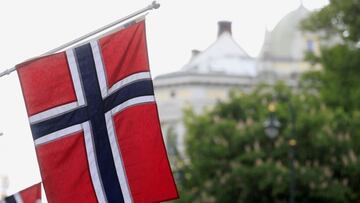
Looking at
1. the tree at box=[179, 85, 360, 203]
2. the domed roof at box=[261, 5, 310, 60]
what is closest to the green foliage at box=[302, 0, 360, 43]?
the tree at box=[179, 85, 360, 203]

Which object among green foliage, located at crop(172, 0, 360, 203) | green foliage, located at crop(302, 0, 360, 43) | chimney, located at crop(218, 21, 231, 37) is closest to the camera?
green foliage, located at crop(172, 0, 360, 203)

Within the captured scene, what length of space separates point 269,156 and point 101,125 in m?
52.5

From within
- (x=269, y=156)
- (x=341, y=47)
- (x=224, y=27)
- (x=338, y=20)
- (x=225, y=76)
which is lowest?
(x=269, y=156)

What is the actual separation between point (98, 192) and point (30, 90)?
1.10m

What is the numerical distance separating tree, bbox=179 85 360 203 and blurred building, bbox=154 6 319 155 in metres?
49.1

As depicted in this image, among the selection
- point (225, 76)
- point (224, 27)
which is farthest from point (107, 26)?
point (224, 27)

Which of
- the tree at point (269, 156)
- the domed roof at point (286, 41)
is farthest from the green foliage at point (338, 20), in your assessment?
the domed roof at point (286, 41)

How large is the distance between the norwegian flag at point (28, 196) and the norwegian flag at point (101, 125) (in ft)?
7.66

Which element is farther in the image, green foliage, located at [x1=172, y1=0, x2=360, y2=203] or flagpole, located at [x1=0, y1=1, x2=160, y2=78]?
green foliage, located at [x1=172, y1=0, x2=360, y2=203]

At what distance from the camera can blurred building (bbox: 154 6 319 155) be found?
12950cm

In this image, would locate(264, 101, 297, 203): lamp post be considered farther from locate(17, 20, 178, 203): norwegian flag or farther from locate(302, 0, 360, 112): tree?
locate(17, 20, 178, 203): norwegian flag

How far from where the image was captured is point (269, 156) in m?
69.8

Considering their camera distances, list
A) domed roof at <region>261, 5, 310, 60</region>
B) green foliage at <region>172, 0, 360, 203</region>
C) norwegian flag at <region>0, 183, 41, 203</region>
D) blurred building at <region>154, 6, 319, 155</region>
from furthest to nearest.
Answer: domed roof at <region>261, 5, 310, 60</region>
blurred building at <region>154, 6, 319, 155</region>
green foliage at <region>172, 0, 360, 203</region>
norwegian flag at <region>0, 183, 41, 203</region>

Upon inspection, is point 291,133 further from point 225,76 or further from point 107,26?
point 225,76
